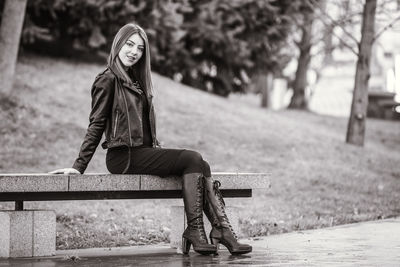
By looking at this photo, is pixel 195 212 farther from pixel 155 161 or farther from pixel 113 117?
pixel 113 117

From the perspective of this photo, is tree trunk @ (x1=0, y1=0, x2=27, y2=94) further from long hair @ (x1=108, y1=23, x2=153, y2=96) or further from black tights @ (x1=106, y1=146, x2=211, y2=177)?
black tights @ (x1=106, y1=146, x2=211, y2=177)

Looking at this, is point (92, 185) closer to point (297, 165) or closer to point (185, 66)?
point (297, 165)

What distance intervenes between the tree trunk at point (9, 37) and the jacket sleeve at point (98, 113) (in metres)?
9.27

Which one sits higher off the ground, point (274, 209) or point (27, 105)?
point (27, 105)

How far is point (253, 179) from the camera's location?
724 centimetres

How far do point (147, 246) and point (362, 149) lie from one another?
10494 millimetres

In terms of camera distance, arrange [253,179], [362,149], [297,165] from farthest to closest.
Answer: [362,149], [297,165], [253,179]

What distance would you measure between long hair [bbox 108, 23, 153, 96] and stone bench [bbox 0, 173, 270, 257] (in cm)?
81

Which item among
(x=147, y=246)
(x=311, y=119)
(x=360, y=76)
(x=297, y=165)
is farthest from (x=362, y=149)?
(x=147, y=246)

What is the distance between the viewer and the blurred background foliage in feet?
60.2

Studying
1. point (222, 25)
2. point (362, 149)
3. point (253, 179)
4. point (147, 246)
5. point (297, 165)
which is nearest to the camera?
point (253, 179)

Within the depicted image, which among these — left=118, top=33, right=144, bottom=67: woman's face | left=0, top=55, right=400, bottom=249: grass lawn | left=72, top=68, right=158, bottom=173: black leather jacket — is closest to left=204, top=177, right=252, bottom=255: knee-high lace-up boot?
left=72, top=68, right=158, bottom=173: black leather jacket

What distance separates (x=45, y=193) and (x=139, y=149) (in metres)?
0.86

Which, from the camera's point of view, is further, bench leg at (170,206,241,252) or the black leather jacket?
bench leg at (170,206,241,252)
